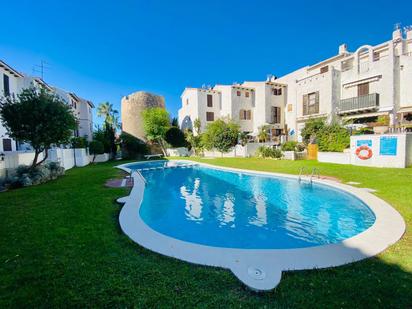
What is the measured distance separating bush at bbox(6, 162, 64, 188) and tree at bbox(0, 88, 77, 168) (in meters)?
1.15

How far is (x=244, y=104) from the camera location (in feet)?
98.0

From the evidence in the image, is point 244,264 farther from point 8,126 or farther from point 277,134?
point 277,134

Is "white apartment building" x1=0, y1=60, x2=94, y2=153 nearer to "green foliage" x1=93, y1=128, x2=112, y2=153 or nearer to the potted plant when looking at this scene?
"green foliage" x1=93, y1=128, x2=112, y2=153

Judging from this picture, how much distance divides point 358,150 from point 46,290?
684 inches

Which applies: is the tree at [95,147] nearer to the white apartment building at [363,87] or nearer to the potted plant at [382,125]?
the white apartment building at [363,87]

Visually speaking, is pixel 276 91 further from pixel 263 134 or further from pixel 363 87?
pixel 363 87

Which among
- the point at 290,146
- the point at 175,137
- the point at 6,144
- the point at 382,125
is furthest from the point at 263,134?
the point at 6,144

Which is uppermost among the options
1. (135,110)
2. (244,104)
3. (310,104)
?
(135,110)

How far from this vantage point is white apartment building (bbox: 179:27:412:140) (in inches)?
710

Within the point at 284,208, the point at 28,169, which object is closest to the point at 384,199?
the point at 284,208

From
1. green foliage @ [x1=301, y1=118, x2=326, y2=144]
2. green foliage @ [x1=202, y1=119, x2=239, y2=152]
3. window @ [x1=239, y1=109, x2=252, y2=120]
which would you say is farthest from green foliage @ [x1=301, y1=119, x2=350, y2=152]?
window @ [x1=239, y1=109, x2=252, y2=120]

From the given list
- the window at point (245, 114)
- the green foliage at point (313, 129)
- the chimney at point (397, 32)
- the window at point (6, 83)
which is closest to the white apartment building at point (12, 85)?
the window at point (6, 83)

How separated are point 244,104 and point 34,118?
24984 millimetres

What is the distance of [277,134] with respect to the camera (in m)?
29.5
